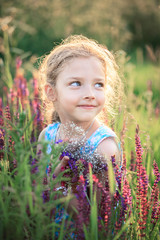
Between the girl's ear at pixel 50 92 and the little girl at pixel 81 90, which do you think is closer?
the little girl at pixel 81 90

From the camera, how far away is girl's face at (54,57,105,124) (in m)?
1.99

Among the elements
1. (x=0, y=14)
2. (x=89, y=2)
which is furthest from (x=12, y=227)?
(x=89, y=2)

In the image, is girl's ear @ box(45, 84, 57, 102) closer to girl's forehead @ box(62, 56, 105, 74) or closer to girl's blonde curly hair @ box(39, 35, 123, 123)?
girl's blonde curly hair @ box(39, 35, 123, 123)

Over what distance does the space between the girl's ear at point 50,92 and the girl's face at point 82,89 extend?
178mm

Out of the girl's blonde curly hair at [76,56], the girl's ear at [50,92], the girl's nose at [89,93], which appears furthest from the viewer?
the girl's ear at [50,92]

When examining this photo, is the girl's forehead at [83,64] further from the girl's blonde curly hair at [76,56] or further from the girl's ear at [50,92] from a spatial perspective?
the girl's ear at [50,92]

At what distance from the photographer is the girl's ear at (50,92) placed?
2301 millimetres

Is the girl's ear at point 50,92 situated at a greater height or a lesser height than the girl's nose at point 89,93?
greater

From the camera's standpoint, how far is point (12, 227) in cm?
127

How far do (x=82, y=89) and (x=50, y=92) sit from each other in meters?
0.42

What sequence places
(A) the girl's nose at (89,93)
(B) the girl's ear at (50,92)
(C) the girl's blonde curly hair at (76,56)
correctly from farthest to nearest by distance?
(B) the girl's ear at (50,92) < (C) the girl's blonde curly hair at (76,56) < (A) the girl's nose at (89,93)

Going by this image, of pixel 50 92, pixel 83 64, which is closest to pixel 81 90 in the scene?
pixel 83 64

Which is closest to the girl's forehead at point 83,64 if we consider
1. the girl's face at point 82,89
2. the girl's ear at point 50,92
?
the girl's face at point 82,89

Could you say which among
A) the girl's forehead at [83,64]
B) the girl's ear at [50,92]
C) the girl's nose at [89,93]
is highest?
the girl's forehead at [83,64]
